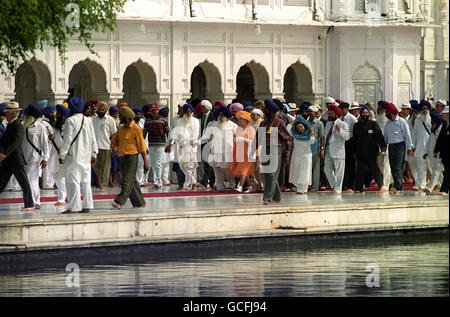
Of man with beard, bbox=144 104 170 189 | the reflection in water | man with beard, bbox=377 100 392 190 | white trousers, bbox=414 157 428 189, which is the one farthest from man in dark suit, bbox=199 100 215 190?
the reflection in water

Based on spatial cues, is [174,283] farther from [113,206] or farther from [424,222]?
[424,222]

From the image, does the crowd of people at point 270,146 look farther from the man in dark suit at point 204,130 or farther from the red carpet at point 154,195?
the red carpet at point 154,195

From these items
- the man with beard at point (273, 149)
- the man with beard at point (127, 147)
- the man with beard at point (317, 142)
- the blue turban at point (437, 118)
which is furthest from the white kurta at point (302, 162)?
the man with beard at point (127, 147)

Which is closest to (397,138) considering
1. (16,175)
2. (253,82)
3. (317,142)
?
(317,142)

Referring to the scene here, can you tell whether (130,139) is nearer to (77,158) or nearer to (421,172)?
(77,158)

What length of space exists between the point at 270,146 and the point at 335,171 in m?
2.62

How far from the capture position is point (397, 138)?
971 inches

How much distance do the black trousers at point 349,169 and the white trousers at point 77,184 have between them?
6.52 metres

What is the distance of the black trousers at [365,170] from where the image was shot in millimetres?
24688
